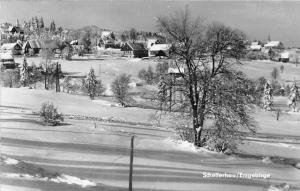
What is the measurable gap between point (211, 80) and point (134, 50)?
11673 cm

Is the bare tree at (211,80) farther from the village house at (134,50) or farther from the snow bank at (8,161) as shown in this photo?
the village house at (134,50)

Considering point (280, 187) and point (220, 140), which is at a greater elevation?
point (220, 140)

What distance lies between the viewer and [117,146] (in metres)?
19.9

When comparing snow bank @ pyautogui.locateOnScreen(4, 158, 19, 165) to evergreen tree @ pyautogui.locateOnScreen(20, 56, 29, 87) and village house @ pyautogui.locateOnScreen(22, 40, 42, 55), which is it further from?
village house @ pyautogui.locateOnScreen(22, 40, 42, 55)

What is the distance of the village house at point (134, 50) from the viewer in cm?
13775

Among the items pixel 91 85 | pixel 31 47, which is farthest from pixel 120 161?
pixel 31 47

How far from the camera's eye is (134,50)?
454 feet

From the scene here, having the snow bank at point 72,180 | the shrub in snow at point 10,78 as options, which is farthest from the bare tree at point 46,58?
the snow bank at point 72,180

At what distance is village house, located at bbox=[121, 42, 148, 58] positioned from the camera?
137750 mm

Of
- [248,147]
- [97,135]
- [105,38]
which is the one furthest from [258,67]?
[97,135]

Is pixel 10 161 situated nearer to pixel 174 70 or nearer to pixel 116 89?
pixel 174 70

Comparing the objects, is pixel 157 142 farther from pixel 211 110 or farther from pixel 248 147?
pixel 248 147

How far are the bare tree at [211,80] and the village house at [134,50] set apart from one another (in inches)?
4494

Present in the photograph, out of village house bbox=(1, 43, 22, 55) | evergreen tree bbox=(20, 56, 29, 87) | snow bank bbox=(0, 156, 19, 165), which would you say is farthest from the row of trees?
snow bank bbox=(0, 156, 19, 165)
